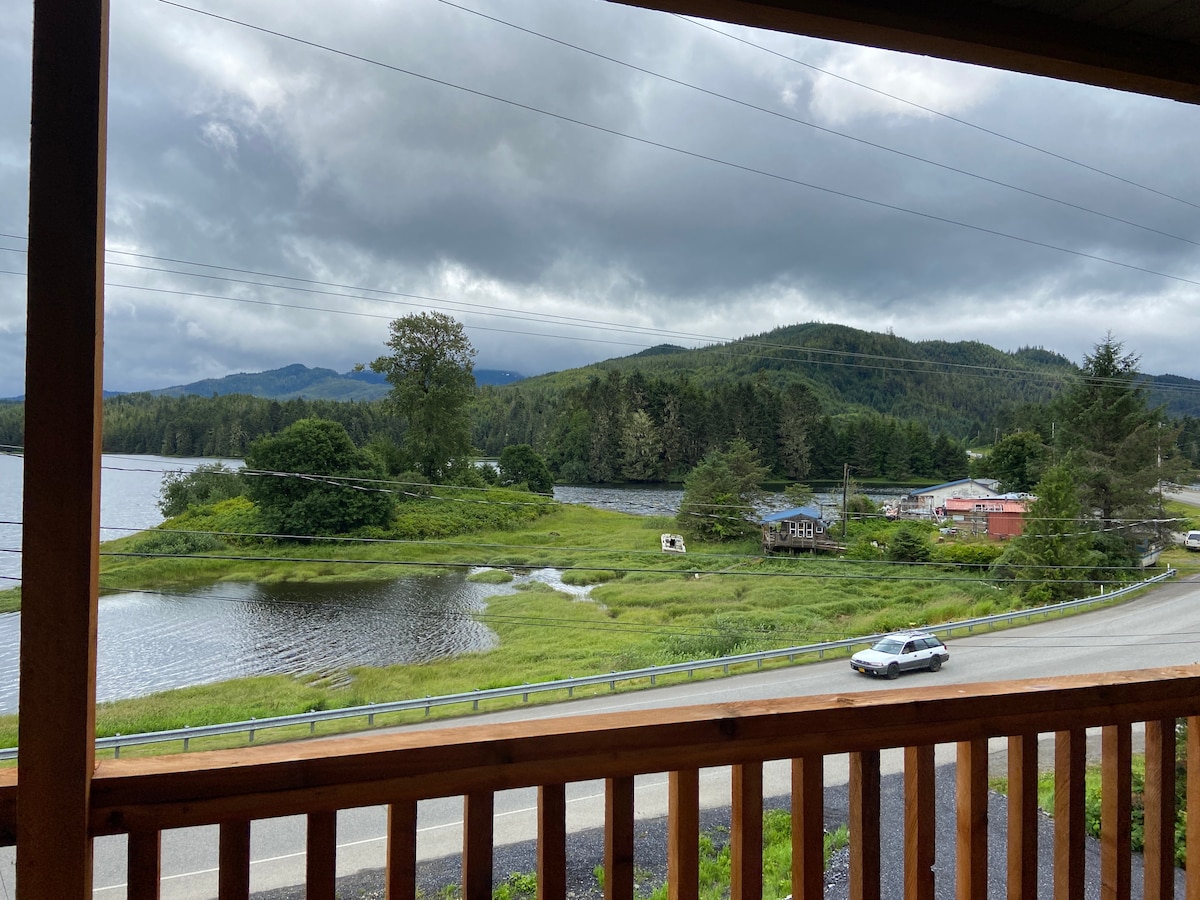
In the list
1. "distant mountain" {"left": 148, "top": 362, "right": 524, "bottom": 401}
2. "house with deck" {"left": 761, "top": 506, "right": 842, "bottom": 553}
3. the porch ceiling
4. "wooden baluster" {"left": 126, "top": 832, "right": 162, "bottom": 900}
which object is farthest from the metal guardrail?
the porch ceiling

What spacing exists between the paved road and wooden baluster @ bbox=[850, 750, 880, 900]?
659mm

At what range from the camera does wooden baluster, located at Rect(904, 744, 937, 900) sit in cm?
92

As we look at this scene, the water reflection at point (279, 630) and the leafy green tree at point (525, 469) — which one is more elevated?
the leafy green tree at point (525, 469)

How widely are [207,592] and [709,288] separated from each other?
172 centimetres

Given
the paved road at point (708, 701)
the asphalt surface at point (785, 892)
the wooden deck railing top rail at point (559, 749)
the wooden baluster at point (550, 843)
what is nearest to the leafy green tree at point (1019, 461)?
the paved road at point (708, 701)

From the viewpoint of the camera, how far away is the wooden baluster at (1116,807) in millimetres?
1029

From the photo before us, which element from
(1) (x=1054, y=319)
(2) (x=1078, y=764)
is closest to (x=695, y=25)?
(1) (x=1054, y=319)

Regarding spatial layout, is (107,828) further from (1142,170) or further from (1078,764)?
(1142,170)

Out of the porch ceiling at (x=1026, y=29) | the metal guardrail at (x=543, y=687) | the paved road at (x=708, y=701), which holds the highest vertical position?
the porch ceiling at (x=1026, y=29)

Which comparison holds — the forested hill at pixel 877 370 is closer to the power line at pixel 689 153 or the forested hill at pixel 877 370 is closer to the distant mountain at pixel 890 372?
the distant mountain at pixel 890 372

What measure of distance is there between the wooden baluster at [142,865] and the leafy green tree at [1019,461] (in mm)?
2305

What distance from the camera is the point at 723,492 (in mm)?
2061

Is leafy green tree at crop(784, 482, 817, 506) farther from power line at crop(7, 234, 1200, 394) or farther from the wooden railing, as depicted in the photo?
the wooden railing

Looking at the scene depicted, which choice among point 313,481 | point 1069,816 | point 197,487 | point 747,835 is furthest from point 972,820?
point 197,487
